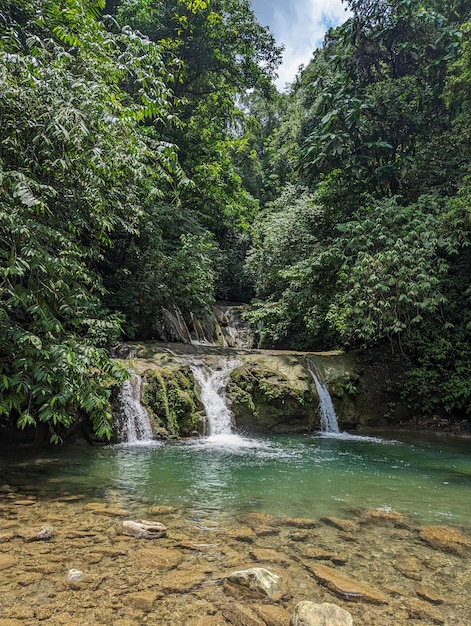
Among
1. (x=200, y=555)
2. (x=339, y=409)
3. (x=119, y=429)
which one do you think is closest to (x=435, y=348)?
(x=339, y=409)

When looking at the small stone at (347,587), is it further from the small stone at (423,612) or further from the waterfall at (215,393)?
the waterfall at (215,393)

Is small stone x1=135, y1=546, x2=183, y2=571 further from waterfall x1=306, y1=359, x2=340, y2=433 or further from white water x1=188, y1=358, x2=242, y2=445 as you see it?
waterfall x1=306, y1=359, x2=340, y2=433

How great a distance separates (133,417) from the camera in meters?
8.68

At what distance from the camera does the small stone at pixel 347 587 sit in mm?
2746

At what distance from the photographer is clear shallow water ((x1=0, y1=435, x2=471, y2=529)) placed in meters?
4.74

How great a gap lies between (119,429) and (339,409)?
6022 mm

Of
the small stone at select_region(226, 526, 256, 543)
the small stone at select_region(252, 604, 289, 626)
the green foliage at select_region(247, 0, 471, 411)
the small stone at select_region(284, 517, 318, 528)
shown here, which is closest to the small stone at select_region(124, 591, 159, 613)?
the small stone at select_region(252, 604, 289, 626)

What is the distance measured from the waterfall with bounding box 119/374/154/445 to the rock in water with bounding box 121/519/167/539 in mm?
4748

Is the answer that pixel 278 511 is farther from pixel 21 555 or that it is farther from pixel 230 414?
pixel 230 414

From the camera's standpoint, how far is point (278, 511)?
4523 millimetres

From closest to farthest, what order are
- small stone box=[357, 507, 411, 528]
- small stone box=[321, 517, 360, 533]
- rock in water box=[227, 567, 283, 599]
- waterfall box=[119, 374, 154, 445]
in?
rock in water box=[227, 567, 283, 599]
small stone box=[321, 517, 360, 533]
small stone box=[357, 507, 411, 528]
waterfall box=[119, 374, 154, 445]

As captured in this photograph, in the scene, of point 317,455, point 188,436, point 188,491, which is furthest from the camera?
point 188,436

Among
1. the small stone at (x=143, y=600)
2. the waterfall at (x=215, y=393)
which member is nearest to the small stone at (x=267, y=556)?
the small stone at (x=143, y=600)

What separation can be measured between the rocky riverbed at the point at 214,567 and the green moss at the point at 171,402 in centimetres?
450
